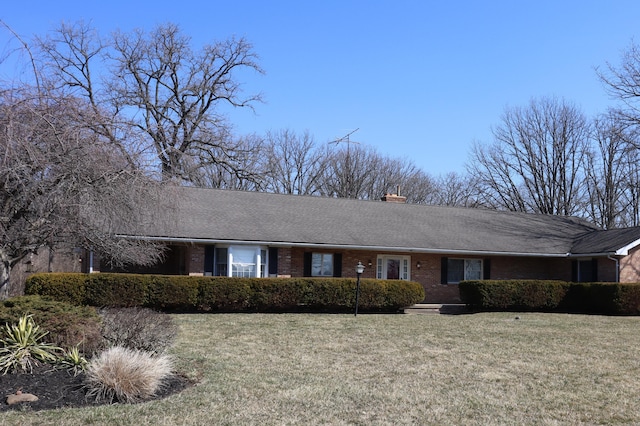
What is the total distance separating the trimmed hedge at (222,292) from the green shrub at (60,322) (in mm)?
8695

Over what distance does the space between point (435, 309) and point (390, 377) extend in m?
13.5

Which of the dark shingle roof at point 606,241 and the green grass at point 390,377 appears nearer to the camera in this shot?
the green grass at point 390,377

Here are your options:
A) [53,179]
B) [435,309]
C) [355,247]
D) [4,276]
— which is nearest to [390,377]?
[53,179]

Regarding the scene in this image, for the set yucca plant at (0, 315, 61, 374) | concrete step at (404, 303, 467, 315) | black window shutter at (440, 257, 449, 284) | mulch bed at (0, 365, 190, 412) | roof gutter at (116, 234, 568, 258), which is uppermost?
roof gutter at (116, 234, 568, 258)

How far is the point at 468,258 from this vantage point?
83.4 feet

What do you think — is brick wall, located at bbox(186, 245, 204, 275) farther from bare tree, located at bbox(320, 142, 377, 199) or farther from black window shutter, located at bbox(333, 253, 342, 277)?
bare tree, located at bbox(320, 142, 377, 199)

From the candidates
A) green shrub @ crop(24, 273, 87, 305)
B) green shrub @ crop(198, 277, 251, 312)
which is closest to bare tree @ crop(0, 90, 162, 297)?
green shrub @ crop(24, 273, 87, 305)

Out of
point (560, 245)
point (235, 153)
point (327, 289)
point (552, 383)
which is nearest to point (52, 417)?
point (552, 383)

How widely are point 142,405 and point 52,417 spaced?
999mm

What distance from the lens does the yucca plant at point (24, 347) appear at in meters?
8.24

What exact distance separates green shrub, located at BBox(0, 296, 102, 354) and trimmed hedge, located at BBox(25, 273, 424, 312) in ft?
28.5

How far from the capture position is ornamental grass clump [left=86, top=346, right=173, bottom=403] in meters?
7.48

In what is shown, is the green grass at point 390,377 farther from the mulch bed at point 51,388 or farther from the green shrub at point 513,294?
the green shrub at point 513,294

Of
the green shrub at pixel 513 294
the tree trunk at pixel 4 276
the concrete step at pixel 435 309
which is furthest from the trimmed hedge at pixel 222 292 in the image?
the tree trunk at pixel 4 276
